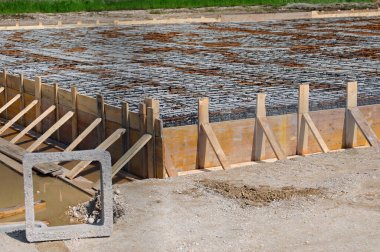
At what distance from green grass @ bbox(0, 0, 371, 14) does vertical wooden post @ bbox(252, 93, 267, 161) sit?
37471 millimetres

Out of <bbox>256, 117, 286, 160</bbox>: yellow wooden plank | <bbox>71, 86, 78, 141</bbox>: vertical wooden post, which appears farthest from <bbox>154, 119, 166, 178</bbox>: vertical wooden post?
<bbox>71, 86, 78, 141</bbox>: vertical wooden post

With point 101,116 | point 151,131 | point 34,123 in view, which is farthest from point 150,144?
point 34,123

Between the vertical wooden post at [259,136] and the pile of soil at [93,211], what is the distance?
3.30 m

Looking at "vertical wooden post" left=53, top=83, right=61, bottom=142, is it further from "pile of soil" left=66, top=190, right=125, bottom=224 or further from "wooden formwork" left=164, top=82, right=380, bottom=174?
"pile of soil" left=66, top=190, right=125, bottom=224

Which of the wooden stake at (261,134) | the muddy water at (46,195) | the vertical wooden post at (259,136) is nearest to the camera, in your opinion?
the muddy water at (46,195)

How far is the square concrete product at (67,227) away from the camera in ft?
26.4

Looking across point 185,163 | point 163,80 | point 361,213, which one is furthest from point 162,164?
point 163,80

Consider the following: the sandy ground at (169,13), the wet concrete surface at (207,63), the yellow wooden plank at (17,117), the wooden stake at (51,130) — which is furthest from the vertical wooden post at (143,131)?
the sandy ground at (169,13)

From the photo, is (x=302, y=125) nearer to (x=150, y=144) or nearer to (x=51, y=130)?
A: (x=150, y=144)

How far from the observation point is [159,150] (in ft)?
36.0

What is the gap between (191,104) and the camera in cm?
1311

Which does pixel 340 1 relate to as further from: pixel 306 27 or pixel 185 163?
pixel 185 163

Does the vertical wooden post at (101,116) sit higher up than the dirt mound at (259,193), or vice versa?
the vertical wooden post at (101,116)

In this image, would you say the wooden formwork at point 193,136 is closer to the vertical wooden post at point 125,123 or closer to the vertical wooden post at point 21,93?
the vertical wooden post at point 125,123
